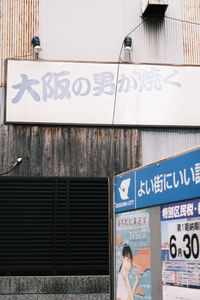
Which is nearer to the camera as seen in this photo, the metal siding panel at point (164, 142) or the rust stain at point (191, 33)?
the metal siding panel at point (164, 142)

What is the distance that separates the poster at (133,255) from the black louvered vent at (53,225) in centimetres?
317

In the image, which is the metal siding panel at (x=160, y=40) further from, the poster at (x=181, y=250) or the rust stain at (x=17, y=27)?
the poster at (x=181, y=250)

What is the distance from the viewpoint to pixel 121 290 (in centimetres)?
583

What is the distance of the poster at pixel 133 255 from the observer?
525 centimetres

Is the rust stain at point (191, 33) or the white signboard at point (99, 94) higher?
the rust stain at point (191, 33)

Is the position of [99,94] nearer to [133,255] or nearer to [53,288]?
[53,288]

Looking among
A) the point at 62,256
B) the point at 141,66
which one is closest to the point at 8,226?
the point at 62,256

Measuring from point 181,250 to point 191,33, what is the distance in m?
7.18

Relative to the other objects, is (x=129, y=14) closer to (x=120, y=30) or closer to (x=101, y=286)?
(x=120, y=30)

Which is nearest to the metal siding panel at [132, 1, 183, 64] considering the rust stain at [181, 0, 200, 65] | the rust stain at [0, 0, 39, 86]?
the rust stain at [181, 0, 200, 65]

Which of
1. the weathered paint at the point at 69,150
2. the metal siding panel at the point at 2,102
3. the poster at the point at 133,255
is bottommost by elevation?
the poster at the point at 133,255

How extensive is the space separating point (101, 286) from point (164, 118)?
12.9 ft

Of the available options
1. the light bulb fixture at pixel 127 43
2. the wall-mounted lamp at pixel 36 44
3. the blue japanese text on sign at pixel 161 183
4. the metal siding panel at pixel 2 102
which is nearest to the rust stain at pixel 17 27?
the wall-mounted lamp at pixel 36 44

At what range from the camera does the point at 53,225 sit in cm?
917
